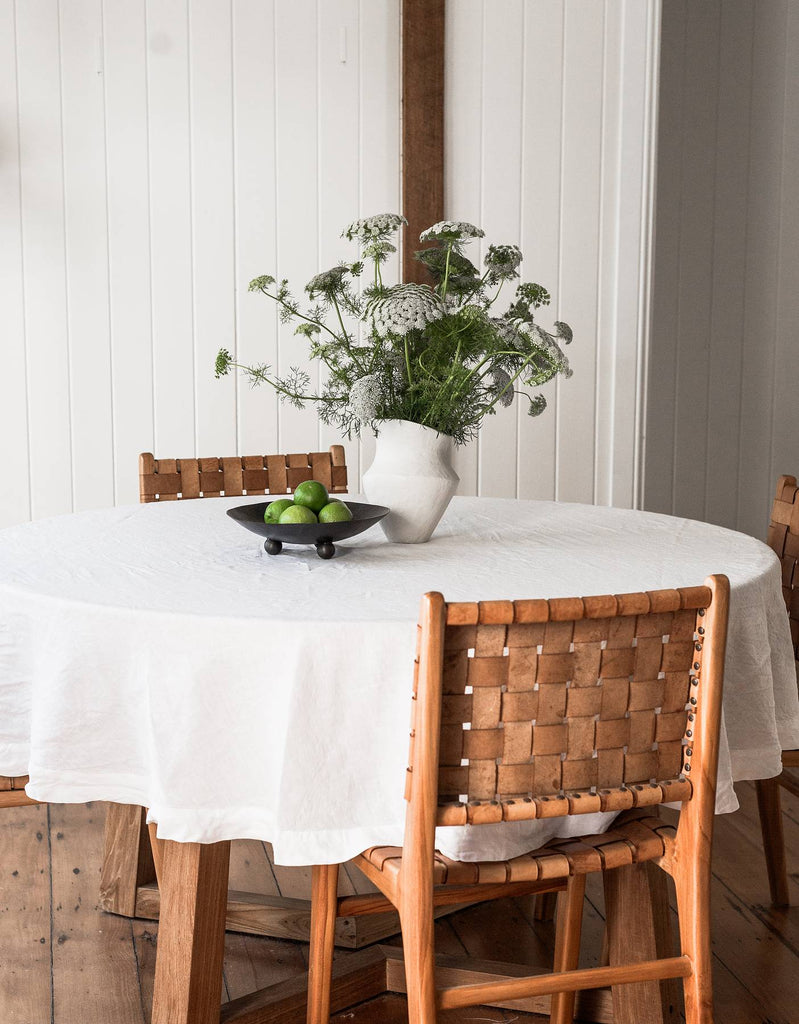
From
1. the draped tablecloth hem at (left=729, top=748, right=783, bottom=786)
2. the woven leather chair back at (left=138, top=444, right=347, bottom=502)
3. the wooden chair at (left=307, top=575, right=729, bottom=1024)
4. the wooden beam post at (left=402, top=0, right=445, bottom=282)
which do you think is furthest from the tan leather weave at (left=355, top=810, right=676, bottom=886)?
the wooden beam post at (left=402, top=0, right=445, bottom=282)

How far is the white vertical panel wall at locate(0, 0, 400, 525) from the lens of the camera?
3.33 meters

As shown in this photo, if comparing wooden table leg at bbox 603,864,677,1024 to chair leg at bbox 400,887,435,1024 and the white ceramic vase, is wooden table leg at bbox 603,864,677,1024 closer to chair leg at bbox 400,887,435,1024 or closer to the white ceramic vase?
chair leg at bbox 400,887,435,1024

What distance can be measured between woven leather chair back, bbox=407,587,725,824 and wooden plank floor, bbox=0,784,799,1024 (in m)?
0.92

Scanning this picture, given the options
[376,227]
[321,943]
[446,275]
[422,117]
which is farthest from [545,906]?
[422,117]

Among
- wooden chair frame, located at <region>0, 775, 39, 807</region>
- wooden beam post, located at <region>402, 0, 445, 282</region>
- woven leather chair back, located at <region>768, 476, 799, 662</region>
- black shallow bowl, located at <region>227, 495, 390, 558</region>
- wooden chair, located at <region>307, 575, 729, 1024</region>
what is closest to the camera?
wooden chair, located at <region>307, 575, 729, 1024</region>

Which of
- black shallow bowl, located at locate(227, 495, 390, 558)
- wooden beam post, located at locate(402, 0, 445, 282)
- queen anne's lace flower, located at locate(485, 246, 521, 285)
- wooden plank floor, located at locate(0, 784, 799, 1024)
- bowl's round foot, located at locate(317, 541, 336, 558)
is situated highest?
wooden beam post, located at locate(402, 0, 445, 282)

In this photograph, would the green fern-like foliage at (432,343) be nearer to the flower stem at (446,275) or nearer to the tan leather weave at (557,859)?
the flower stem at (446,275)

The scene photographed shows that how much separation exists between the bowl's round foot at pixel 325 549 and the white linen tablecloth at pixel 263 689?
2.6 inches

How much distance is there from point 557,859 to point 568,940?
42cm

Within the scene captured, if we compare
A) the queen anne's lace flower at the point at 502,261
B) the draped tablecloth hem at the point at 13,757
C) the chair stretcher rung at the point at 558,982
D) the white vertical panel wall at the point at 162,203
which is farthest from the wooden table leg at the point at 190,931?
the white vertical panel wall at the point at 162,203

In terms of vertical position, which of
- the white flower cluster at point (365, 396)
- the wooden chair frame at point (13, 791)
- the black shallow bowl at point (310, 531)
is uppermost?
the white flower cluster at point (365, 396)

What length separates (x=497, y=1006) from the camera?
1962mm

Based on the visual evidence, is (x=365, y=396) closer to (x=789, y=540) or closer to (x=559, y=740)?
(x=559, y=740)

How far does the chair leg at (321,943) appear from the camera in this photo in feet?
5.34
